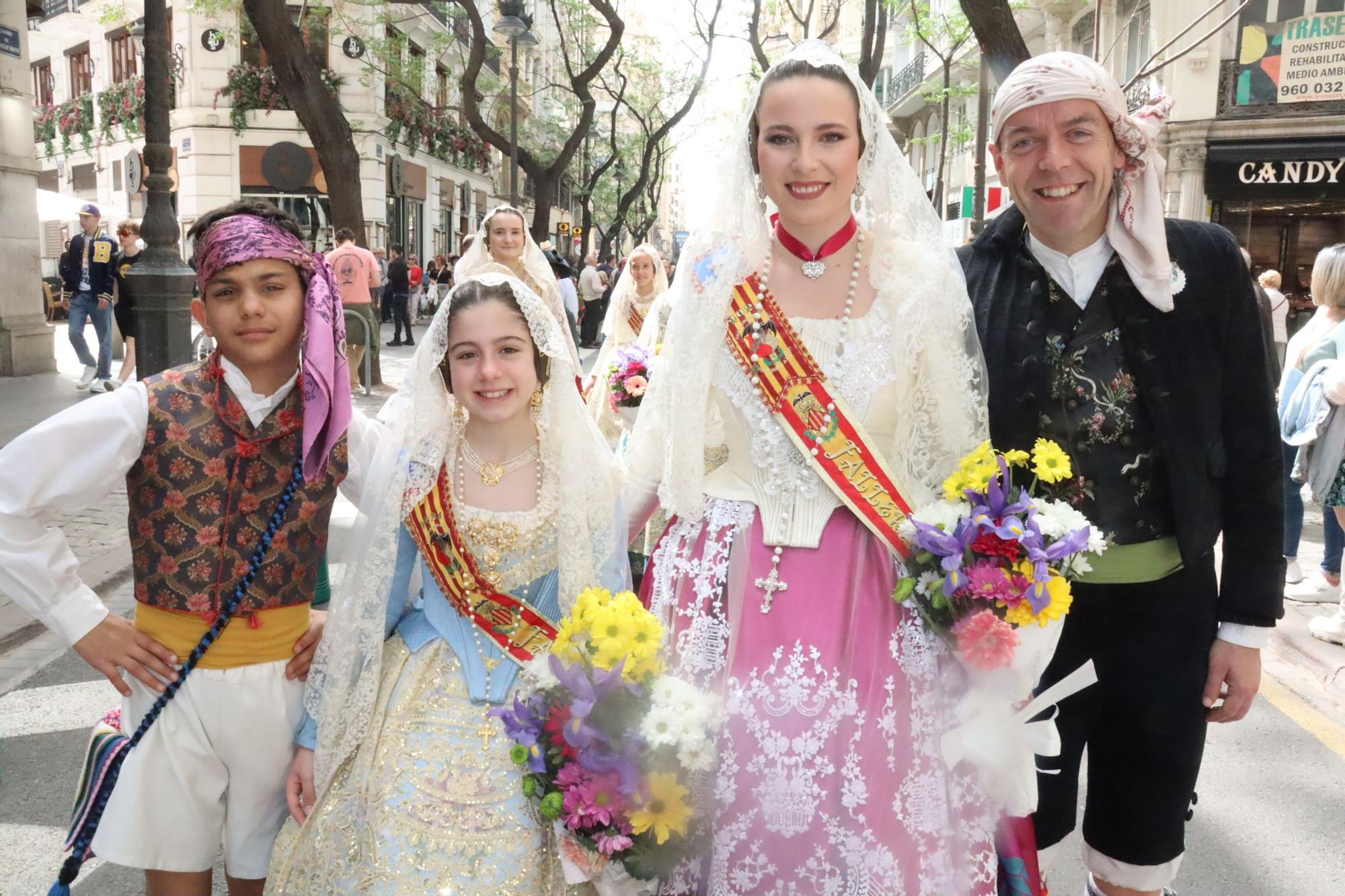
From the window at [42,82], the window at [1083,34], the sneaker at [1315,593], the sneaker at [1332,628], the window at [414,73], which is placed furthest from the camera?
the window at [42,82]

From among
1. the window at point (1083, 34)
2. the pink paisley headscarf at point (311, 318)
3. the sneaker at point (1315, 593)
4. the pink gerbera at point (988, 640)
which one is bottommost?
the sneaker at point (1315, 593)

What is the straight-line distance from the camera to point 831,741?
1.97 m

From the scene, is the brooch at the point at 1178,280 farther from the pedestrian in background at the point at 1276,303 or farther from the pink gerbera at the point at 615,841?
the pedestrian in background at the point at 1276,303

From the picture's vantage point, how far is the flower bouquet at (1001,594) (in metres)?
1.90

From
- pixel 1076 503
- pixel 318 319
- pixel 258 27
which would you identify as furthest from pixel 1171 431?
pixel 258 27

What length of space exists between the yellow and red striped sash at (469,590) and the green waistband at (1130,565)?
3.97ft

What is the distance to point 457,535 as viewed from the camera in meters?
2.55

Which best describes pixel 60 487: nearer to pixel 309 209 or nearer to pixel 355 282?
pixel 355 282

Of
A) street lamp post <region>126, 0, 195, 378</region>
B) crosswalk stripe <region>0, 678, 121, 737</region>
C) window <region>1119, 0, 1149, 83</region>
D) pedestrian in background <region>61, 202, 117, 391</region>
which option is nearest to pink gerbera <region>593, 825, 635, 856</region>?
crosswalk stripe <region>0, 678, 121, 737</region>

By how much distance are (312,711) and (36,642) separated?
3.43 m

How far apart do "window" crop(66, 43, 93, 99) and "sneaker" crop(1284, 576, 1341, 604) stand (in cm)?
3145

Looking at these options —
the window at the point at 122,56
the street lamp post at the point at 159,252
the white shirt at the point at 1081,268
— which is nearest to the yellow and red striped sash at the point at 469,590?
the white shirt at the point at 1081,268

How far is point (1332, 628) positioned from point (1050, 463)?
14.0ft

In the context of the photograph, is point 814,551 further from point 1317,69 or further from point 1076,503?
point 1317,69
